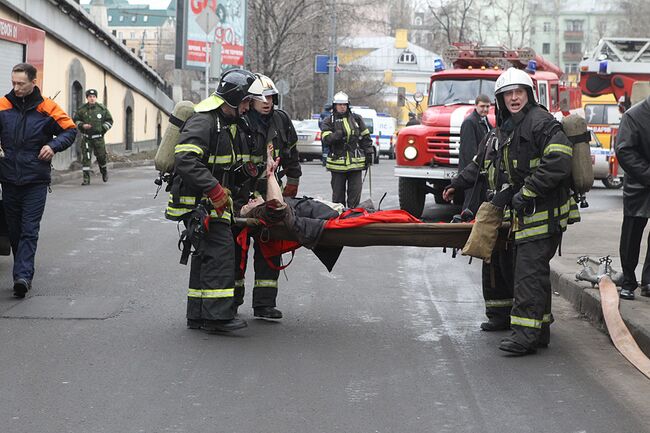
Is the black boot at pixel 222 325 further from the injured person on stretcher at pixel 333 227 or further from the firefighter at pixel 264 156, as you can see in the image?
the injured person on stretcher at pixel 333 227

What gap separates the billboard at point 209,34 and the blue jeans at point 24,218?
108 ft

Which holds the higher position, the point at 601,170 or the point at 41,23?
the point at 41,23

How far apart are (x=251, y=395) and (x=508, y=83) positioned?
2.95m

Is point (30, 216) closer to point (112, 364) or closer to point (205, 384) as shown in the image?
point (112, 364)

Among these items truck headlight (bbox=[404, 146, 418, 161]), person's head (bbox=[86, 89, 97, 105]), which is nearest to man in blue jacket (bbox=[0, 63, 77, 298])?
truck headlight (bbox=[404, 146, 418, 161])

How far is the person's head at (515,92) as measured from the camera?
7676 millimetres

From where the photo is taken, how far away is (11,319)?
8.24 metres

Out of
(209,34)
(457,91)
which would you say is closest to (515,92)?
(457,91)

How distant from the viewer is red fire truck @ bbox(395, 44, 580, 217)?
1666 centimetres

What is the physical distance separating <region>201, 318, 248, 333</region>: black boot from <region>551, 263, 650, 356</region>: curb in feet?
9.16

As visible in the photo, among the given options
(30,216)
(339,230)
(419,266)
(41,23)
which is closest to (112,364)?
(339,230)

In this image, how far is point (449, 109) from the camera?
57.3ft

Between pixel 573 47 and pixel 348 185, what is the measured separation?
112674mm

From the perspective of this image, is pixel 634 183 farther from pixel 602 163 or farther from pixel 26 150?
pixel 602 163
